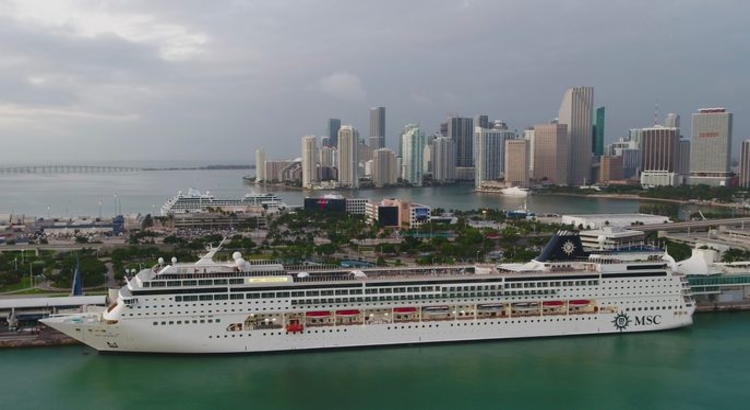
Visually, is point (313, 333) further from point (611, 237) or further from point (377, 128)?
point (377, 128)

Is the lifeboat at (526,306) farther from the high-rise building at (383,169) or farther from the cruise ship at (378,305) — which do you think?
the high-rise building at (383,169)

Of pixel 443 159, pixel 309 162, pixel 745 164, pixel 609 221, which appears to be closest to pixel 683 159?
pixel 745 164

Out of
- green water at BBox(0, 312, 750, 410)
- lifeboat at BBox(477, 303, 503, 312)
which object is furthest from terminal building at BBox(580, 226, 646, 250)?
lifeboat at BBox(477, 303, 503, 312)

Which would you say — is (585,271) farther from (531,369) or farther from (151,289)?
(151,289)

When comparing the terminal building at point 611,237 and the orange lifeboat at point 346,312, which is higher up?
the terminal building at point 611,237

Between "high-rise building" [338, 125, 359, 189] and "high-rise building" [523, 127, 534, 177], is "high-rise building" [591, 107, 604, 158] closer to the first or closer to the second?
"high-rise building" [523, 127, 534, 177]

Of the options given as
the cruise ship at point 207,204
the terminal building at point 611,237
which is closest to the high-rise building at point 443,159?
the cruise ship at point 207,204

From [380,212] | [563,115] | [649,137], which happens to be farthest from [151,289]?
[563,115]
